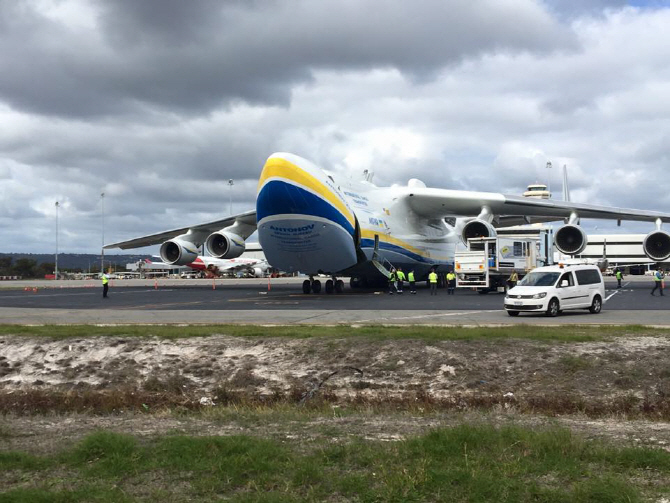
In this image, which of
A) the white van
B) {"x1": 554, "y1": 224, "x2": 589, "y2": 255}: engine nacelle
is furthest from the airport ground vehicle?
the white van

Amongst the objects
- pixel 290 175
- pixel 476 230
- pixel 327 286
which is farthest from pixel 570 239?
pixel 290 175

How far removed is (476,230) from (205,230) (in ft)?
55.7

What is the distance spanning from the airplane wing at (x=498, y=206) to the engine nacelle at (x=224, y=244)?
991cm

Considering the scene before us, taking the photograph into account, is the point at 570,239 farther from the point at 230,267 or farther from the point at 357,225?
the point at 230,267

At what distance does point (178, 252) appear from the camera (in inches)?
1607

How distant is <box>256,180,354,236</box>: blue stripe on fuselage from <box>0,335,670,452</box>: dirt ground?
16.0 m

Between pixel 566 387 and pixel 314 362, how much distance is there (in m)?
4.48

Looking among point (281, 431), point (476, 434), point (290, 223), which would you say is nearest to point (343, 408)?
point (281, 431)

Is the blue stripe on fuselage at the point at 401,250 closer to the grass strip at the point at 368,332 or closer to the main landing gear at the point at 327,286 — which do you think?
the main landing gear at the point at 327,286

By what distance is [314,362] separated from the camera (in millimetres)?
13031

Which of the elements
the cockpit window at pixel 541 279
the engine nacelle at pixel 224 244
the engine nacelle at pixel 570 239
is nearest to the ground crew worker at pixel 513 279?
the engine nacelle at pixel 570 239

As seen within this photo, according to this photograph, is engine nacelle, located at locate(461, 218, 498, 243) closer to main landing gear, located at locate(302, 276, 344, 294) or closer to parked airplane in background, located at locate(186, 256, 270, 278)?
main landing gear, located at locate(302, 276, 344, 294)

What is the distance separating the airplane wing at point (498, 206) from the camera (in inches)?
1452

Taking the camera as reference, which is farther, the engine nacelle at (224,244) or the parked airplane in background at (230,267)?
the parked airplane in background at (230,267)
